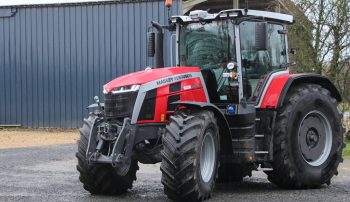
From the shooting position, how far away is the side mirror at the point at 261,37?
7.74 meters

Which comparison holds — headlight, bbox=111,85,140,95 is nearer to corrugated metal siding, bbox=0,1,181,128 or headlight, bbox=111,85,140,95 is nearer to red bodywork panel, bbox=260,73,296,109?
red bodywork panel, bbox=260,73,296,109

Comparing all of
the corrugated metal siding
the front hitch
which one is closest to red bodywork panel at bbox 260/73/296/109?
the front hitch

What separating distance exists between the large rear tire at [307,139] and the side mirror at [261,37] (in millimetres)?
959

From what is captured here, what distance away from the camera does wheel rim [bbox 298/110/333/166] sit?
27.7 feet

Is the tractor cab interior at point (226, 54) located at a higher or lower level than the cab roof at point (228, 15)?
lower

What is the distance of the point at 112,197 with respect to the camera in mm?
7840

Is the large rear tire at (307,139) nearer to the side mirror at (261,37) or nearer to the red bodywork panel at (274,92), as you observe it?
the red bodywork panel at (274,92)

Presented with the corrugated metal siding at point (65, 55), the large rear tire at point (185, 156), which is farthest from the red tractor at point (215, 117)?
the corrugated metal siding at point (65, 55)

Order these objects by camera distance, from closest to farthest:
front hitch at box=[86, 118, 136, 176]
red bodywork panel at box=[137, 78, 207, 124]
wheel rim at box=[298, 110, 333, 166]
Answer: front hitch at box=[86, 118, 136, 176]
red bodywork panel at box=[137, 78, 207, 124]
wheel rim at box=[298, 110, 333, 166]

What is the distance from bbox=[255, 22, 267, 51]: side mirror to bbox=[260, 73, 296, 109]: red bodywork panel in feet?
2.36

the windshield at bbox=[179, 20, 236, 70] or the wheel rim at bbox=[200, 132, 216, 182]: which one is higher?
the windshield at bbox=[179, 20, 236, 70]

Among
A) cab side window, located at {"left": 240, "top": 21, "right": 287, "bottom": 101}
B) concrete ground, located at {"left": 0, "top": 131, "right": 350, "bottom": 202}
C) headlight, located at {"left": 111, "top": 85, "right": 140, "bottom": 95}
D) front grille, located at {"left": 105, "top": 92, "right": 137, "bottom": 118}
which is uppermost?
cab side window, located at {"left": 240, "top": 21, "right": 287, "bottom": 101}

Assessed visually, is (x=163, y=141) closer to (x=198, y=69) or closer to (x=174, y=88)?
(x=174, y=88)

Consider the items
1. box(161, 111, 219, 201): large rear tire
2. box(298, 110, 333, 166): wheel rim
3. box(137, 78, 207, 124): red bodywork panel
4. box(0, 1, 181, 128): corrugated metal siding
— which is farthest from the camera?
box(0, 1, 181, 128): corrugated metal siding
